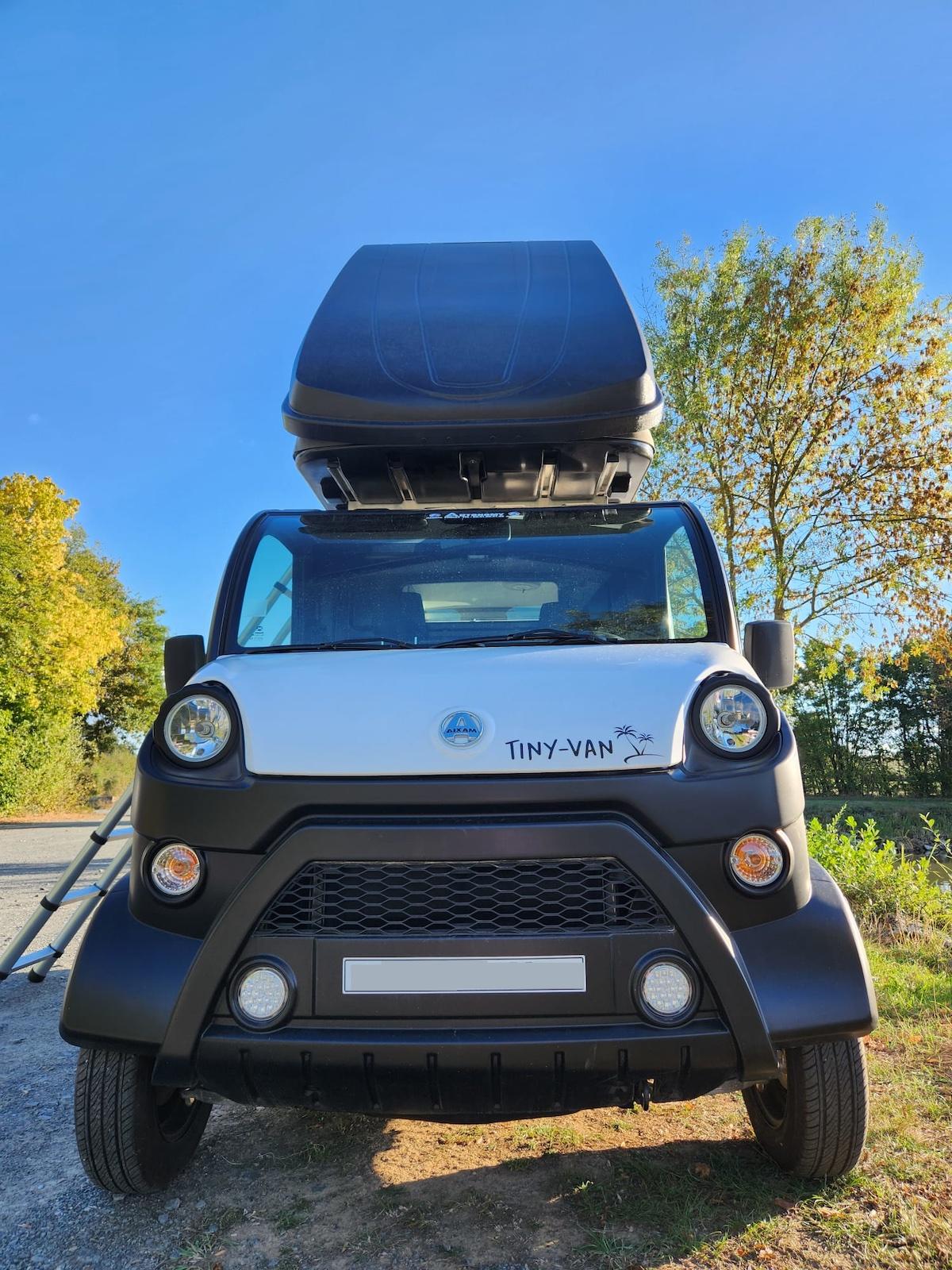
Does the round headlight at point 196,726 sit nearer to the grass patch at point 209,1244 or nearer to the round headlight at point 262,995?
the round headlight at point 262,995

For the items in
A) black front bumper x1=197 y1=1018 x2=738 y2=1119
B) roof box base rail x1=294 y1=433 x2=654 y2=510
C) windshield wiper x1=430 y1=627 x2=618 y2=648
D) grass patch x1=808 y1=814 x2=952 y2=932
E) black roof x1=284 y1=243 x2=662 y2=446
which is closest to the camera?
black front bumper x1=197 y1=1018 x2=738 y2=1119

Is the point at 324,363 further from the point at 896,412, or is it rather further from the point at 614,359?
the point at 896,412

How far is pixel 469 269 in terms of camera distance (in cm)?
452

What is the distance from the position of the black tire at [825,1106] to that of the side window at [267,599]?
85.7 inches

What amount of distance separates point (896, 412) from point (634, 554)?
14.6 meters

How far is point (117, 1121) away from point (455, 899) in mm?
1294

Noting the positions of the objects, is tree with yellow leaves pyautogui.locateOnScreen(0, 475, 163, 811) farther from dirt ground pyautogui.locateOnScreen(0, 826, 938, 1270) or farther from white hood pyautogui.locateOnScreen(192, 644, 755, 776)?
white hood pyautogui.locateOnScreen(192, 644, 755, 776)

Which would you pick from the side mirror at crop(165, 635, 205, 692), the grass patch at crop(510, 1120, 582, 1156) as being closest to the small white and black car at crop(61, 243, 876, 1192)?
the side mirror at crop(165, 635, 205, 692)

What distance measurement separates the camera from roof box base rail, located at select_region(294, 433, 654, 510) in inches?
153

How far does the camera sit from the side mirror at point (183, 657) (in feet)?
10.9

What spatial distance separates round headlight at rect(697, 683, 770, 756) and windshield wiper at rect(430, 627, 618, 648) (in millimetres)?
538

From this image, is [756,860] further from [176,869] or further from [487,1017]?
[176,869]

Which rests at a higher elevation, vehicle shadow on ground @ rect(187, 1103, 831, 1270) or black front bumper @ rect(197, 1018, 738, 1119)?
black front bumper @ rect(197, 1018, 738, 1119)

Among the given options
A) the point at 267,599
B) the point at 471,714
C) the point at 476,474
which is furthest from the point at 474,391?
the point at 471,714
